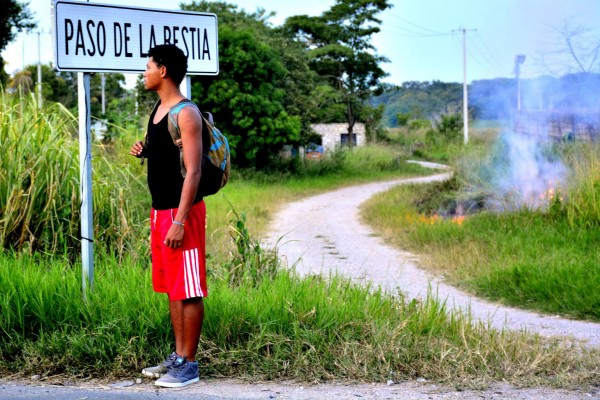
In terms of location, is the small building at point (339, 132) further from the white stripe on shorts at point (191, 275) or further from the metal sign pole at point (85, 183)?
the white stripe on shorts at point (191, 275)

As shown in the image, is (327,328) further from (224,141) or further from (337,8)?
(337,8)

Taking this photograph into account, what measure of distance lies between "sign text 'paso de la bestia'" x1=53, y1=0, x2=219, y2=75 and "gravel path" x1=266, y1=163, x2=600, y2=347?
184cm

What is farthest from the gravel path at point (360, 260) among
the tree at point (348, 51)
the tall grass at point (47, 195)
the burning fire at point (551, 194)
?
the tree at point (348, 51)

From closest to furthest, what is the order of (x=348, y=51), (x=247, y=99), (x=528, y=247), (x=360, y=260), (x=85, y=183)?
1. (x=85, y=183)
2. (x=528, y=247)
3. (x=360, y=260)
4. (x=247, y=99)
5. (x=348, y=51)

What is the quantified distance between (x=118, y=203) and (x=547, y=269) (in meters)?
4.22


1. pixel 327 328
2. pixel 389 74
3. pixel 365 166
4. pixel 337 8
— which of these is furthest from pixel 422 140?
pixel 327 328

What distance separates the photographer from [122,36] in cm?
562

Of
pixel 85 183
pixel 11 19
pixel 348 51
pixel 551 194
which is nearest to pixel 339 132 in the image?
pixel 348 51

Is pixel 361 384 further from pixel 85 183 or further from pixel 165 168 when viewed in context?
pixel 85 183

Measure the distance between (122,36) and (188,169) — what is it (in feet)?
Answer: 5.09

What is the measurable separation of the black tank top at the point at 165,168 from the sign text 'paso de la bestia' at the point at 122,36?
110cm

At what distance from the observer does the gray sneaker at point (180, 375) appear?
4.59 m

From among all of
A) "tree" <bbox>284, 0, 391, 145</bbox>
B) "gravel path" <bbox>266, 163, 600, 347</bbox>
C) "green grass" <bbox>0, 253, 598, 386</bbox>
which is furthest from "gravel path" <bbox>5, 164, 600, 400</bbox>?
"tree" <bbox>284, 0, 391, 145</bbox>

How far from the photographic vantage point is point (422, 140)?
158 ft
